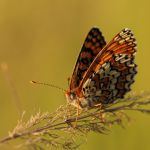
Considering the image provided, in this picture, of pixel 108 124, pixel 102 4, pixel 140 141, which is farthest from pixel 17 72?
pixel 108 124

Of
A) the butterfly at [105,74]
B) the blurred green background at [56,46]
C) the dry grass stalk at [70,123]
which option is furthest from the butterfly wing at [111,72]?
the blurred green background at [56,46]

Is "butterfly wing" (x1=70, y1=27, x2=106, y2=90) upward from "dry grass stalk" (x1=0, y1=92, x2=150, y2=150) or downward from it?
upward

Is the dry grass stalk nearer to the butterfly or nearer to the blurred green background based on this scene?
the butterfly

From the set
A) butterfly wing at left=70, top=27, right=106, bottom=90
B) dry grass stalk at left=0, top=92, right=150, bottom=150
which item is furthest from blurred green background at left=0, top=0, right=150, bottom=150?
dry grass stalk at left=0, top=92, right=150, bottom=150

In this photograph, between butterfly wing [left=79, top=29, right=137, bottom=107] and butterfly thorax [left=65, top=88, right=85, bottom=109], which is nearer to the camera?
butterfly thorax [left=65, top=88, right=85, bottom=109]

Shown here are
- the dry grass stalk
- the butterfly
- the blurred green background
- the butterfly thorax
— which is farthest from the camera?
the blurred green background

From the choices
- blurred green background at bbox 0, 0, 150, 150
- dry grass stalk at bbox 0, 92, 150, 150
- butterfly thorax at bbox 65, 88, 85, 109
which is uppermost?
blurred green background at bbox 0, 0, 150, 150
